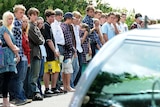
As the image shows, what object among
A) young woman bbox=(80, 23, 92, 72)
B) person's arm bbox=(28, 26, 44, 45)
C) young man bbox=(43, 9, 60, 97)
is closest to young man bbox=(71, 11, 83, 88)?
young woman bbox=(80, 23, 92, 72)

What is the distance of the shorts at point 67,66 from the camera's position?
11.1m

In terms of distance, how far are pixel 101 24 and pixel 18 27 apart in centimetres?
476

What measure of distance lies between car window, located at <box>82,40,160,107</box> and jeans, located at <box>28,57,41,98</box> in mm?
6611

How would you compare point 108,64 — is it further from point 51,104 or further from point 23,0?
point 23,0

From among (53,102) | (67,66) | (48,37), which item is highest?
(48,37)

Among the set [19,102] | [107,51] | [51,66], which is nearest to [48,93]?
[51,66]

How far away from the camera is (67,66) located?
1119cm

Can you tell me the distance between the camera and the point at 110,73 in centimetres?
334

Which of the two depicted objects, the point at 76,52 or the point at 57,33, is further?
the point at 76,52

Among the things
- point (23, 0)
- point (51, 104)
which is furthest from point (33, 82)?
point (23, 0)

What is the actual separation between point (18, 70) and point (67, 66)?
2.05 metres

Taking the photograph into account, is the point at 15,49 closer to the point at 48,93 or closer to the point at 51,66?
the point at 51,66

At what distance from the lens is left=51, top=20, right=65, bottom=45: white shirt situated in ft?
35.4

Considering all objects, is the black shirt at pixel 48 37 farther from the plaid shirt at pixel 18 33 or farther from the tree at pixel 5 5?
the tree at pixel 5 5
